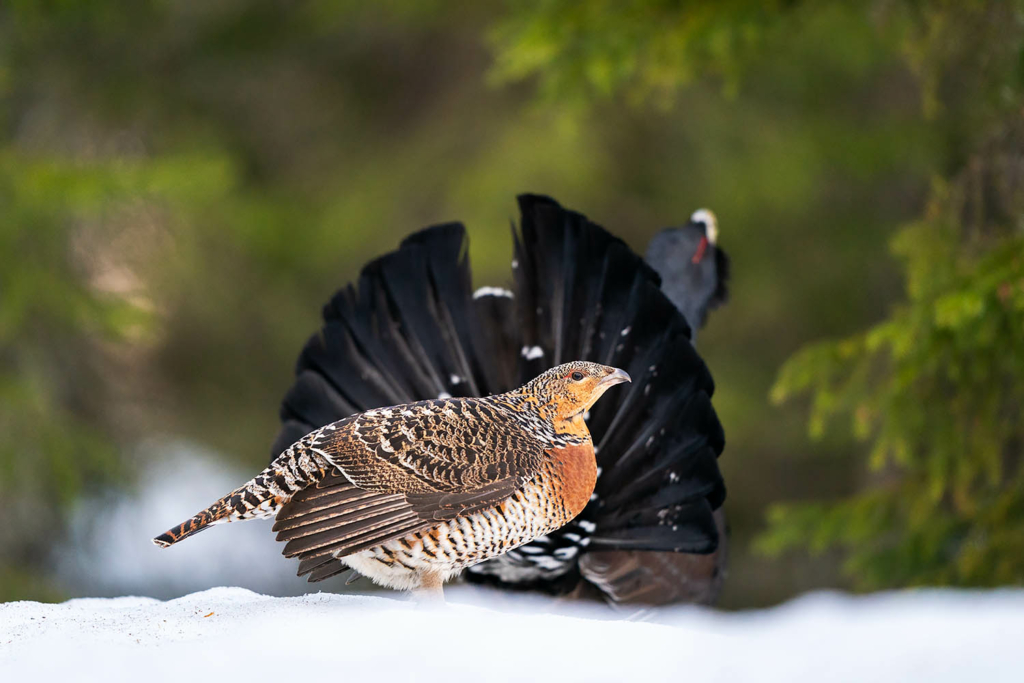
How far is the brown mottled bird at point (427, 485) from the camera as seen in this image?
2709 mm

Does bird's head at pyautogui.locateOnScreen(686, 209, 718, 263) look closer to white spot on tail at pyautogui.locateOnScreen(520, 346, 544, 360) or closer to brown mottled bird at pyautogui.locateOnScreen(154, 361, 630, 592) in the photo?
white spot on tail at pyautogui.locateOnScreen(520, 346, 544, 360)

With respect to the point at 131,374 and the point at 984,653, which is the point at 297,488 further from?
the point at 131,374

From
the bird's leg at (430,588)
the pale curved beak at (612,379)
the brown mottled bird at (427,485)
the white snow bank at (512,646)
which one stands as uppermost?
the pale curved beak at (612,379)

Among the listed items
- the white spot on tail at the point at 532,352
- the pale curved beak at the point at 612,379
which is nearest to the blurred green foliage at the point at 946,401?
the white spot on tail at the point at 532,352

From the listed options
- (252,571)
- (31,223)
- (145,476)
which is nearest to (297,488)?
(31,223)

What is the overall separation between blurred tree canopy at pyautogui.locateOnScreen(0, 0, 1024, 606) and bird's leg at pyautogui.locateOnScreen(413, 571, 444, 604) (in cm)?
222

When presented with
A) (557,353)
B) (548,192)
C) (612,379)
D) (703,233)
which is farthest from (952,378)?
(548,192)

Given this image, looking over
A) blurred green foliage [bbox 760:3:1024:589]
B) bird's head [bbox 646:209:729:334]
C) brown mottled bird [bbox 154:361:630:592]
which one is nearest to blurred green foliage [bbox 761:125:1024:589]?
blurred green foliage [bbox 760:3:1024:589]

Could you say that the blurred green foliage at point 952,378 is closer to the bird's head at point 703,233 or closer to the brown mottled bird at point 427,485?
the bird's head at point 703,233

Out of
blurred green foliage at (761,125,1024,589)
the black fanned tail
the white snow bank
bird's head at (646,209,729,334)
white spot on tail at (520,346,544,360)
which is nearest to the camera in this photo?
the white snow bank

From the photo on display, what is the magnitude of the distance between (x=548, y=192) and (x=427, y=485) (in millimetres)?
6524

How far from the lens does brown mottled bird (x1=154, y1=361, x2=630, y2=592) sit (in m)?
2.71

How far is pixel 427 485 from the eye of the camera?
9.07 feet

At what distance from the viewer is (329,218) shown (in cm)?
1034
